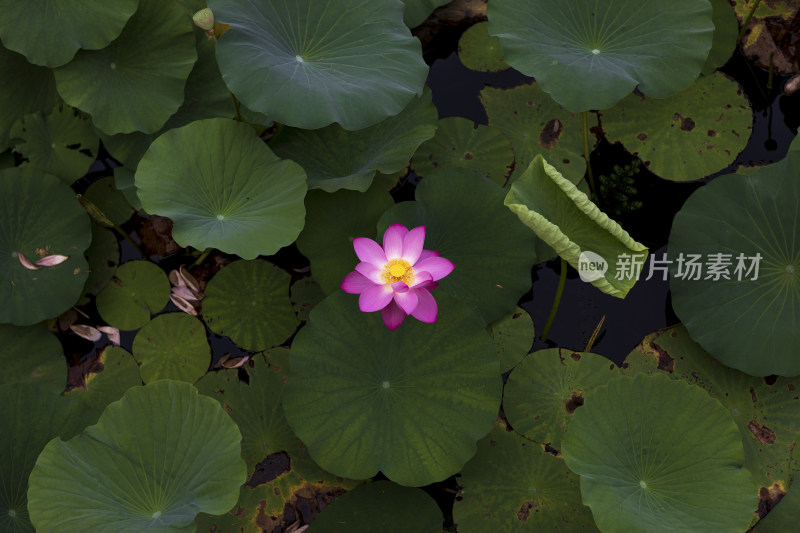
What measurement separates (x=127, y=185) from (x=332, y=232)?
0.77 metres

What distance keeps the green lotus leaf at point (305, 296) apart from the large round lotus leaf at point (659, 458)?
1.05m

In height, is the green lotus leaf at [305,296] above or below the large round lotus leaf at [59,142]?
below

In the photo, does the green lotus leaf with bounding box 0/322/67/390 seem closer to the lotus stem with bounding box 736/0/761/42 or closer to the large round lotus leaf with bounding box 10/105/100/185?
the large round lotus leaf with bounding box 10/105/100/185

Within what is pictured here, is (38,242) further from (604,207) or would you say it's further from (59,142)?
(604,207)

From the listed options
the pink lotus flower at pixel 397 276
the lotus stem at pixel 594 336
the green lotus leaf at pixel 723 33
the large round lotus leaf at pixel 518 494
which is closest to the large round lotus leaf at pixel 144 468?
the pink lotus flower at pixel 397 276

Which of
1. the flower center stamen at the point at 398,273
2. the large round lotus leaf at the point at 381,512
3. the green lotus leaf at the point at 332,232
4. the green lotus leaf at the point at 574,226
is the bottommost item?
the large round lotus leaf at the point at 381,512

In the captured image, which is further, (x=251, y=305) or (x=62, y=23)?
(x=251, y=305)

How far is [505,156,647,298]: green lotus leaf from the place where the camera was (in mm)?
2125

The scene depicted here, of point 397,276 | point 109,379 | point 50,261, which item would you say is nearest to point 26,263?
point 50,261

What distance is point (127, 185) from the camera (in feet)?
8.87

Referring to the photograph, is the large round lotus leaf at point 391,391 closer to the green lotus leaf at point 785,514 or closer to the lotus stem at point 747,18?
the green lotus leaf at point 785,514

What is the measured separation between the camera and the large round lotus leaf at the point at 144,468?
210cm

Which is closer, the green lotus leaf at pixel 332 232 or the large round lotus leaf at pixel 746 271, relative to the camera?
the large round lotus leaf at pixel 746 271

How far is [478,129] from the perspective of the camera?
294 centimetres
